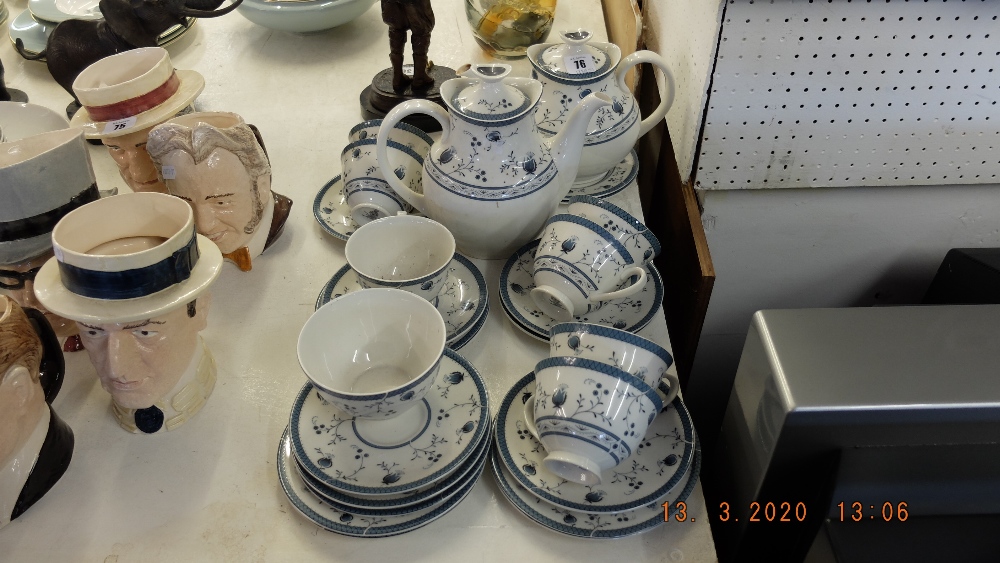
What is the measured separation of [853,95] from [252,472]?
839mm

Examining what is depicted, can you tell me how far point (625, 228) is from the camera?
2.77ft

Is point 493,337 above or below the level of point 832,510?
below

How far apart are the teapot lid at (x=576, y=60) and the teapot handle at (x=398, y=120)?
19 centimetres

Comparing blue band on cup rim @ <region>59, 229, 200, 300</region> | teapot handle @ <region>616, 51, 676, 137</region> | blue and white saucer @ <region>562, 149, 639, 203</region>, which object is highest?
teapot handle @ <region>616, 51, 676, 137</region>

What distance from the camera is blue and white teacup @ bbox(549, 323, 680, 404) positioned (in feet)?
2.26

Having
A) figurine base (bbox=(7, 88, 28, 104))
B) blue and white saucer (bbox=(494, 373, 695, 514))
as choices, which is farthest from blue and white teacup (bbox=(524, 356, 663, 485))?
figurine base (bbox=(7, 88, 28, 104))

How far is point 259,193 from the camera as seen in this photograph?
2.99ft

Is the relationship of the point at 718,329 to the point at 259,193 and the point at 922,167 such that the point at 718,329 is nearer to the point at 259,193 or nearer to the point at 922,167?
the point at 922,167

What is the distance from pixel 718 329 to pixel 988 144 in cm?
47

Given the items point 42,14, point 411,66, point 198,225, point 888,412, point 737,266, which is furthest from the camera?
point 42,14

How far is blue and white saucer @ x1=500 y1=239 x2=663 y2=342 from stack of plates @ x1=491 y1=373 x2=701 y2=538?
5.4 inches

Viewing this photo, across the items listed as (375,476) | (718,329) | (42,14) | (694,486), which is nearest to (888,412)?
(694,486)

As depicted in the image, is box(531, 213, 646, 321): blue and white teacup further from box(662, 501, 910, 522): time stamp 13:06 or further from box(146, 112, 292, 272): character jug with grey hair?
box(146, 112, 292, 272): character jug with grey hair

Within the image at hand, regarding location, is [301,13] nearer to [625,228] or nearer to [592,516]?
[625,228]
